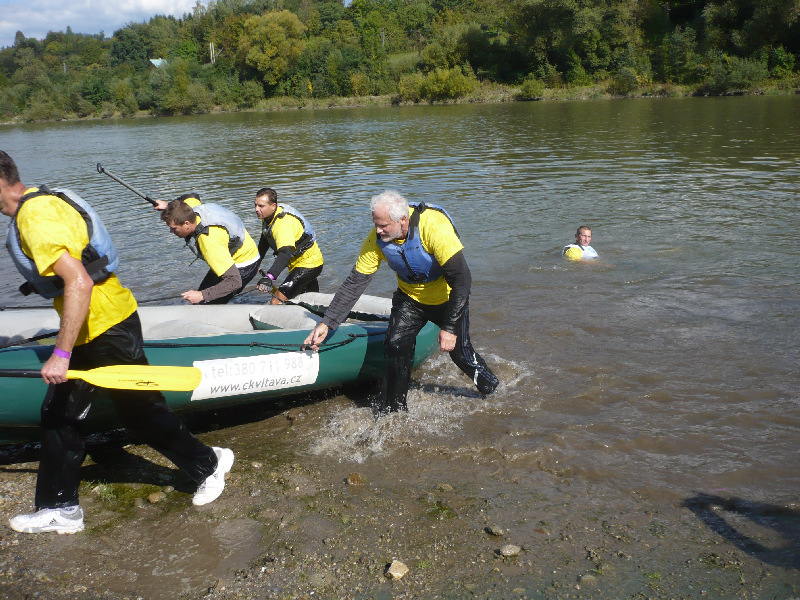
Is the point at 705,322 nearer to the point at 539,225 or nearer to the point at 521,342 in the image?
the point at 521,342

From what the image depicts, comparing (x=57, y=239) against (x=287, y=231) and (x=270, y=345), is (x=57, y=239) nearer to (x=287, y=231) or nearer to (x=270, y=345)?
(x=270, y=345)

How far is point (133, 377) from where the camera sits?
133 inches

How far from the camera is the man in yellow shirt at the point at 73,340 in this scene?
9.98ft

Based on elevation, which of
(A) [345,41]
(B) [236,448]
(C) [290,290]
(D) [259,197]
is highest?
(A) [345,41]

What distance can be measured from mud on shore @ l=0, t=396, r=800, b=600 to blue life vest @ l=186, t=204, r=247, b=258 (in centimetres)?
194

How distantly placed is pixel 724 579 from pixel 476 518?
125cm

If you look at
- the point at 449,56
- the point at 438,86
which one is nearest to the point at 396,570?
the point at 438,86

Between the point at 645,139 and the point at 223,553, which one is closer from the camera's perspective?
the point at 223,553

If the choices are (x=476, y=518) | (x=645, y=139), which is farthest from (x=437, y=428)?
(x=645, y=139)

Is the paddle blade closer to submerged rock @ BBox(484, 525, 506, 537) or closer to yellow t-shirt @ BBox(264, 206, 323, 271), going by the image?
submerged rock @ BBox(484, 525, 506, 537)

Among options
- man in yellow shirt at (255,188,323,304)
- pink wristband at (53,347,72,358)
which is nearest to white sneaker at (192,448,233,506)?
pink wristband at (53,347,72,358)

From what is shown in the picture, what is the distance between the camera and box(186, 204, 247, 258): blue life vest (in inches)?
216

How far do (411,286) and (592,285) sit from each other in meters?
4.41

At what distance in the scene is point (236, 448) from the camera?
188 inches
